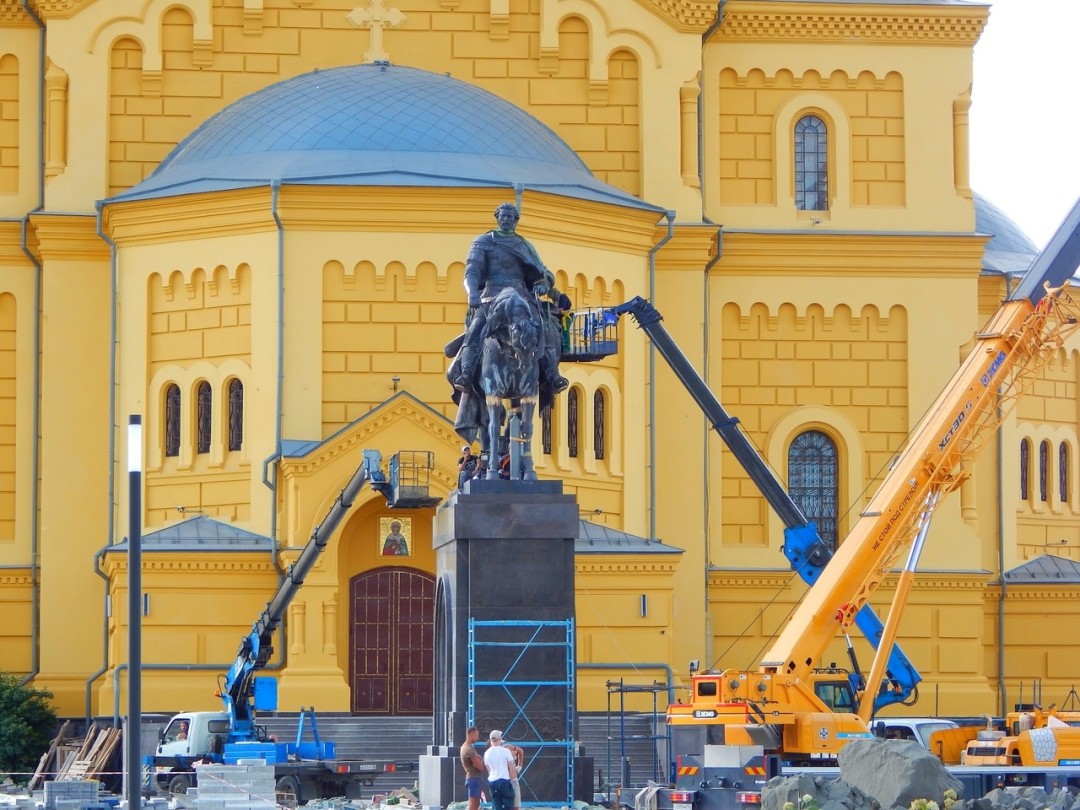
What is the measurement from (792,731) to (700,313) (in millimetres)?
15058

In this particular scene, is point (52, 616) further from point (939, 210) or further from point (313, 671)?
point (939, 210)

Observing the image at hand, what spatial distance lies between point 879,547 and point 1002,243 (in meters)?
17.8

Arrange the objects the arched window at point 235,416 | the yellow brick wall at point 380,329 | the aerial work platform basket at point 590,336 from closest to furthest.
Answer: the aerial work platform basket at point 590,336 < the yellow brick wall at point 380,329 < the arched window at point 235,416

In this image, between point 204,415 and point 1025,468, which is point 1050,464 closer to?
point 1025,468

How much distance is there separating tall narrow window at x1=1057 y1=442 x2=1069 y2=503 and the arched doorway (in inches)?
615

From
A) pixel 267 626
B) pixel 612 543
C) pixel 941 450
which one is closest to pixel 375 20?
pixel 612 543

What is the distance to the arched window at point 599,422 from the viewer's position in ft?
155

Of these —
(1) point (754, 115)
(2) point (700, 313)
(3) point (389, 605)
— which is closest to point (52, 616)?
(3) point (389, 605)

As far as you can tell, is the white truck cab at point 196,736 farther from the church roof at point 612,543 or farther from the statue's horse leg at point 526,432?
the statue's horse leg at point 526,432

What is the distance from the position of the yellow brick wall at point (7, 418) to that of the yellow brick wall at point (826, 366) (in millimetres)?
13322

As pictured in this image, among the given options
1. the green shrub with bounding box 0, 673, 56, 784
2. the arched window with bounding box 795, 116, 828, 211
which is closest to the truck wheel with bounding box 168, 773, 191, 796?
the green shrub with bounding box 0, 673, 56, 784

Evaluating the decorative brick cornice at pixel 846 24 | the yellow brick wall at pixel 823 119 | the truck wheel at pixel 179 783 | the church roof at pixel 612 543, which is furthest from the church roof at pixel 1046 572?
the truck wheel at pixel 179 783

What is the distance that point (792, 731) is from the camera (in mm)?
35469

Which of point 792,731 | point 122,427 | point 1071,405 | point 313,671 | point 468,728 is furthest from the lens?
point 1071,405
